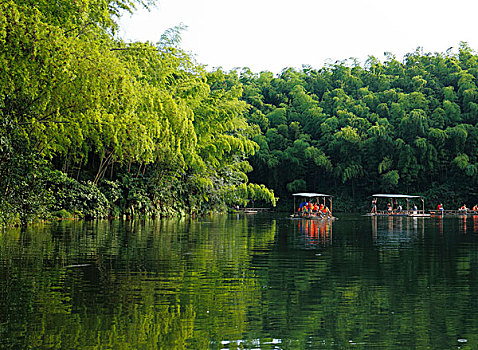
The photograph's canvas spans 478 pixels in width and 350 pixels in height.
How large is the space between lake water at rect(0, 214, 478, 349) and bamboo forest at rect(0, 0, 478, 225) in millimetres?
4150

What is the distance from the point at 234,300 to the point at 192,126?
21.4 meters

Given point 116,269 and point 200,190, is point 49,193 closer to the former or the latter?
point 116,269

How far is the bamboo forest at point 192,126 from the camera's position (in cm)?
1436

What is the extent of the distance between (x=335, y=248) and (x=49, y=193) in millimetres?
10997

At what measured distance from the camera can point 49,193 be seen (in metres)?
20.9

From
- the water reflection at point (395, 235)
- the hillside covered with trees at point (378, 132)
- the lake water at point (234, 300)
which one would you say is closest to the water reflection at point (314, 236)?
the water reflection at point (395, 235)

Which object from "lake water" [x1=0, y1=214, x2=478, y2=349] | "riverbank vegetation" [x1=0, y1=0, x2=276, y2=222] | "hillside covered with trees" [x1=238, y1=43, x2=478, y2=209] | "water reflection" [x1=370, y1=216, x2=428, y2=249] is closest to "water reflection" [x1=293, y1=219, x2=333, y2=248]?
"water reflection" [x1=370, y1=216, x2=428, y2=249]

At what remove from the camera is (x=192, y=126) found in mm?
27641

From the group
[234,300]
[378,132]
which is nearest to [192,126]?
[234,300]

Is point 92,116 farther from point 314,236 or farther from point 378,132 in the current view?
point 378,132

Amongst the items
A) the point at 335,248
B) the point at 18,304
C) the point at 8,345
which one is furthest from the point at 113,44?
the point at 8,345

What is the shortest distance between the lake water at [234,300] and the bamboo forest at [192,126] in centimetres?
415

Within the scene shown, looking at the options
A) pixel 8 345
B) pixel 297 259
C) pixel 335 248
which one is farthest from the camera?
pixel 335 248

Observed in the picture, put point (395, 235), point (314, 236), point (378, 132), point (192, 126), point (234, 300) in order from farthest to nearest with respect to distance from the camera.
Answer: point (378, 132)
point (192, 126)
point (395, 235)
point (314, 236)
point (234, 300)
